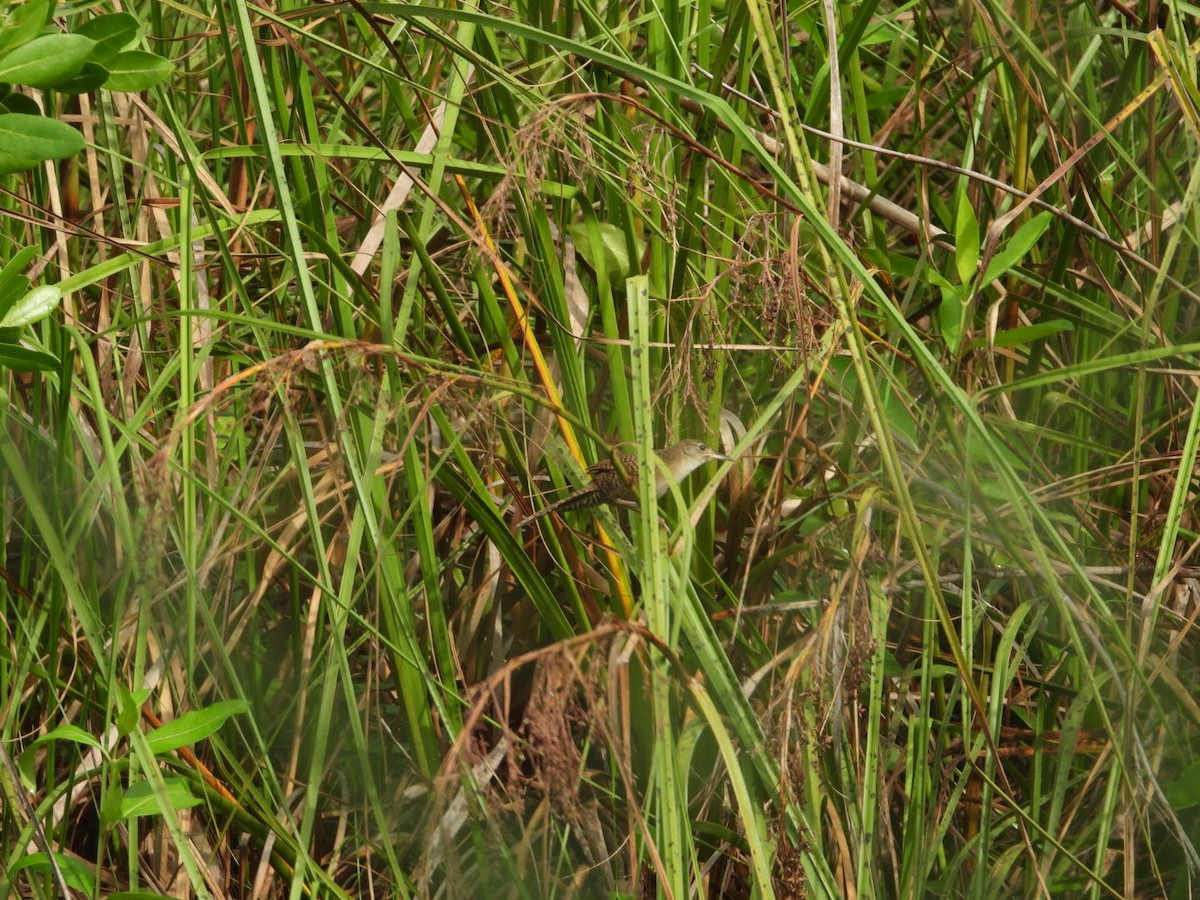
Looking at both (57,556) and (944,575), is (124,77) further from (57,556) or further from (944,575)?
(944,575)

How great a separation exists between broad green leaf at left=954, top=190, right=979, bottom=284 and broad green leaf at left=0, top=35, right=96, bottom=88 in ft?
2.45

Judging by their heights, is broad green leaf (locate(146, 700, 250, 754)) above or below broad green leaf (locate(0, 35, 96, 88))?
below

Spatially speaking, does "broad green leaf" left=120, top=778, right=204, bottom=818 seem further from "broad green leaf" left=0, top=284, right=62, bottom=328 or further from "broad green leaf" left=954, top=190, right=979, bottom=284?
"broad green leaf" left=954, top=190, right=979, bottom=284

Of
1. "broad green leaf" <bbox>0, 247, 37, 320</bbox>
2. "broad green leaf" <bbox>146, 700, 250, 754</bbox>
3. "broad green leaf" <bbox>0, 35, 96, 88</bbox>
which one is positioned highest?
"broad green leaf" <bbox>0, 35, 96, 88</bbox>

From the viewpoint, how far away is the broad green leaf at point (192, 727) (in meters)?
0.94

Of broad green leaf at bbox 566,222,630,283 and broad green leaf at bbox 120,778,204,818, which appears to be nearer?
broad green leaf at bbox 120,778,204,818

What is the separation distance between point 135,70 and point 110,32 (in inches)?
1.4

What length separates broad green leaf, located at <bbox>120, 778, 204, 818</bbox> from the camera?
952mm

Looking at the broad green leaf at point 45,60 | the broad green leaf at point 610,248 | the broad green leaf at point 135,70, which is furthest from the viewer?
the broad green leaf at point 610,248

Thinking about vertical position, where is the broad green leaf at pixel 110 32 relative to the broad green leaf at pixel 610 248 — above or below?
above

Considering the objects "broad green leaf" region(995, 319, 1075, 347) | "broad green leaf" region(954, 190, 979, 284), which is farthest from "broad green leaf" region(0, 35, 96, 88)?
"broad green leaf" region(995, 319, 1075, 347)

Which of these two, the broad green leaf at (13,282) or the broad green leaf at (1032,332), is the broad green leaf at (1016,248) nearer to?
the broad green leaf at (1032,332)

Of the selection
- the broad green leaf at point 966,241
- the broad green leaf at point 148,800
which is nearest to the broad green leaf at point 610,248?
the broad green leaf at point 966,241

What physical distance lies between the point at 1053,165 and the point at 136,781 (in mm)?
1134
